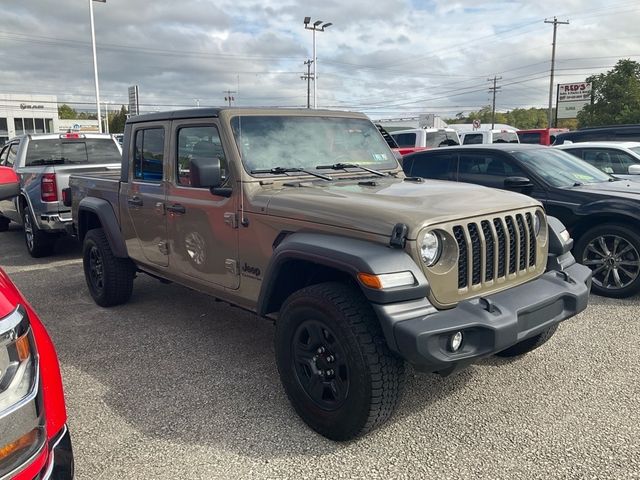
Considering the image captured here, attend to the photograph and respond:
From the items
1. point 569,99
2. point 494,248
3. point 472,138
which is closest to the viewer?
point 494,248

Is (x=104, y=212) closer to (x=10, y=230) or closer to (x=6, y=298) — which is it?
Result: (x=6, y=298)

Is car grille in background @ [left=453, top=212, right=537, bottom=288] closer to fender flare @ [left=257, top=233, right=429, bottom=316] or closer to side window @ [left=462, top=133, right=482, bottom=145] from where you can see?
fender flare @ [left=257, top=233, right=429, bottom=316]

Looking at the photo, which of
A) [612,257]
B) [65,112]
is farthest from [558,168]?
[65,112]

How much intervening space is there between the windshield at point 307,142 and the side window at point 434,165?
2.86 meters

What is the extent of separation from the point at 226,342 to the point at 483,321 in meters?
2.43

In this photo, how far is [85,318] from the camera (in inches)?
202

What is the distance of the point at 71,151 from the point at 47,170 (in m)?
1.21

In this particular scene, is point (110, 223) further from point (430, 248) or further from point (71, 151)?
point (71, 151)

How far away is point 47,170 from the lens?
7.40 meters

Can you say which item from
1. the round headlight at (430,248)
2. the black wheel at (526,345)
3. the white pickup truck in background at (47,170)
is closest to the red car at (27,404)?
the round headlight at (430,248)

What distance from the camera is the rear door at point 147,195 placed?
434 cm

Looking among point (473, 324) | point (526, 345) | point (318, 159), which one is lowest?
point (526, 345)

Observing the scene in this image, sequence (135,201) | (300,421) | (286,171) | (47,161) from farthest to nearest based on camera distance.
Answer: (47,161)
(135,201)
(286,171)
(300,421)

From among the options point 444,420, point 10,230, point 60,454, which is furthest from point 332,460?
point 10,230
